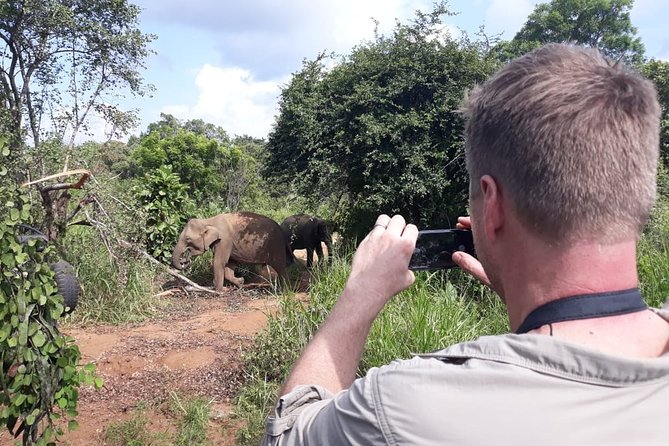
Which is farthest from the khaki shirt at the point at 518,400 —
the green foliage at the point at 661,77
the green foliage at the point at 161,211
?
the green foliage at the point at 661,77

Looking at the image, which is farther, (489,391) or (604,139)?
(604,139)

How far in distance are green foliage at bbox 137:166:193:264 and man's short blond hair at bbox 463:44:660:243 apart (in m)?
10.8

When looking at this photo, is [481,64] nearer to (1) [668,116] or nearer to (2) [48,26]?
(2) [48,26]

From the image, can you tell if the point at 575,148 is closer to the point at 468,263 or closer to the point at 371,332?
the point at 468,263

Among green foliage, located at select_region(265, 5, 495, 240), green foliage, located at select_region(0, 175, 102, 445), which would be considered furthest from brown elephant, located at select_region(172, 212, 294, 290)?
green foliage, located at select_region(0, 175, 102, 445)

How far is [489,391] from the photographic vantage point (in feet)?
2.93

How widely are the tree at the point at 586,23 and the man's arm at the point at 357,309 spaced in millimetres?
30397

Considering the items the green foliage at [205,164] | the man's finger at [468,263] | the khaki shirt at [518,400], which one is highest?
the green foliage at [205,164]

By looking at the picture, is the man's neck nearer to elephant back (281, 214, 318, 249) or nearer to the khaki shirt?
the khaki shirt

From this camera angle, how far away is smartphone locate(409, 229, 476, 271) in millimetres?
1623

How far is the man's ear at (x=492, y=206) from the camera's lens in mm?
1070

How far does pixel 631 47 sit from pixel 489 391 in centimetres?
3347

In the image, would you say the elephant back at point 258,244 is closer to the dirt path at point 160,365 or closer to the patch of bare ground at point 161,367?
the patch of bare ground at point 161,367

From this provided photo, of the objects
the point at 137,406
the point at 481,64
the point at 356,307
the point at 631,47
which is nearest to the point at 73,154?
the point at 137,406
